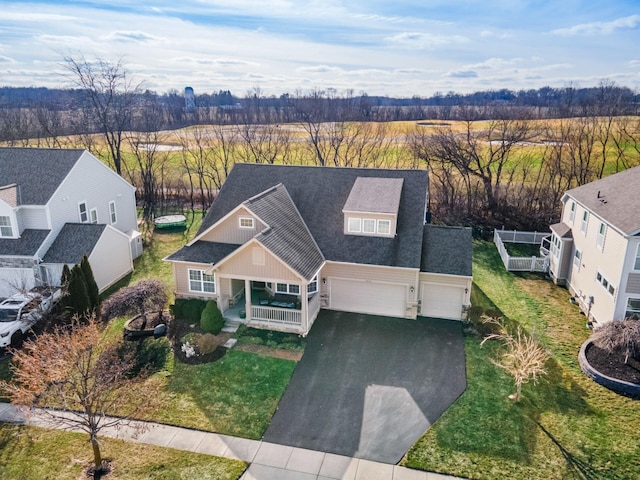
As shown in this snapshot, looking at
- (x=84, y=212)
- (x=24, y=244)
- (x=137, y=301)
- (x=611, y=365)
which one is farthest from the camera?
(x=84, y=212)

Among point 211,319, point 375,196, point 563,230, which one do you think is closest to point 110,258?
point 211,319

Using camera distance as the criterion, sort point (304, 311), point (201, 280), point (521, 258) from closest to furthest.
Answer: point (304, 311) → point (201, 280) → point (521, 258)

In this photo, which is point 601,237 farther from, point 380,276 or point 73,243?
point 73,243

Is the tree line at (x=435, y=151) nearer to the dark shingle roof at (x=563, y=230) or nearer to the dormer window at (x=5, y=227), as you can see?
the dark shingle roof at (x=563, y=230)

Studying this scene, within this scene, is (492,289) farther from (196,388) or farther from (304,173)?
(196,388)

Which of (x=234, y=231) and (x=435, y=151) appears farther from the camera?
(x=435, y=151)

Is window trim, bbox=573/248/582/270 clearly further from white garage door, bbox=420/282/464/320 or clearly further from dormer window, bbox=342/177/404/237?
dormer window, bbox=342/177/404/237
